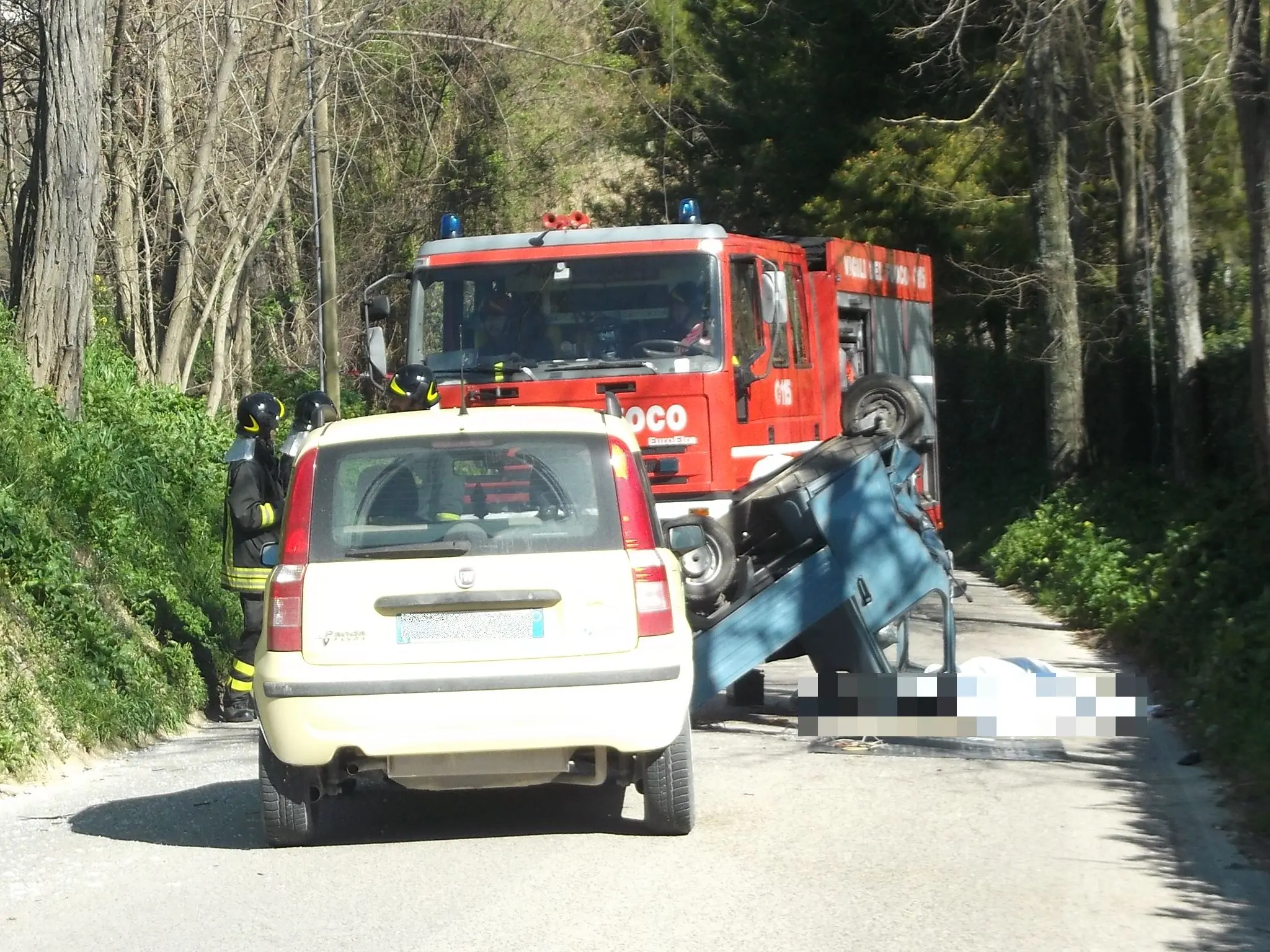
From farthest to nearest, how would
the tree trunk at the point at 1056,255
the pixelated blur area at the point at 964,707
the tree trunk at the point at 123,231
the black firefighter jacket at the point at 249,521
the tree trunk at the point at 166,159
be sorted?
the tree trunk at the point at 1056,255, the tree trunk at the point at 166,159, the tree trunk at the point at 123,231, the black firefighter jacket at the point at 249,521, the pixelated blur area at the point at 964,707

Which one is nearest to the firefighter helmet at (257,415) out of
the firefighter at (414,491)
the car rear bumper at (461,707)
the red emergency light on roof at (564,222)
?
the red emergency light on roof at (564,222)

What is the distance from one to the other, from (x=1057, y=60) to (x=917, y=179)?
229 inches

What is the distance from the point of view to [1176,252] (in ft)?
62.0

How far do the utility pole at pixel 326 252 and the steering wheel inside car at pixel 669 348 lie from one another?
9.60 m

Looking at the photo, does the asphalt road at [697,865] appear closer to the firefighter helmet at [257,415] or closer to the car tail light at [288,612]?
the car tail light at [288,612]

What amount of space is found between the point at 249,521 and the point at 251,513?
0.05 meters

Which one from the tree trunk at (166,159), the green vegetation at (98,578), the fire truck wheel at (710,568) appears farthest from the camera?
the tree trunk at (166,159)

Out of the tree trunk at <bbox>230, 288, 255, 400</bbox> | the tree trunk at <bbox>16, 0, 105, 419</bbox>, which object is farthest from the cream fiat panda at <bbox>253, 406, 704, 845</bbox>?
the tree trunk at <bbox>230, 288, 255, 400</bbox>

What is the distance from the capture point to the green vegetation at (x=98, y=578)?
31.2 feet

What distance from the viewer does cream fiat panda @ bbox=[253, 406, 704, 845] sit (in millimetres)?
6520

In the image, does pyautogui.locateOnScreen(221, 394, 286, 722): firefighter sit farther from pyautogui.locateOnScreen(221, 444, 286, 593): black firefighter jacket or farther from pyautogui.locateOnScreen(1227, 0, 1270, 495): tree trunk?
pyautogui.locateOnScreen(1227, 0, 1270, 495): tree trunk

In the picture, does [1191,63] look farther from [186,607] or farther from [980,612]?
[186,607]

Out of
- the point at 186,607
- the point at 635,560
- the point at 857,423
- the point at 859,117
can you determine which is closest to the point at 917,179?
the point at 859,117

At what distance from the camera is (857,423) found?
12.5 metres
